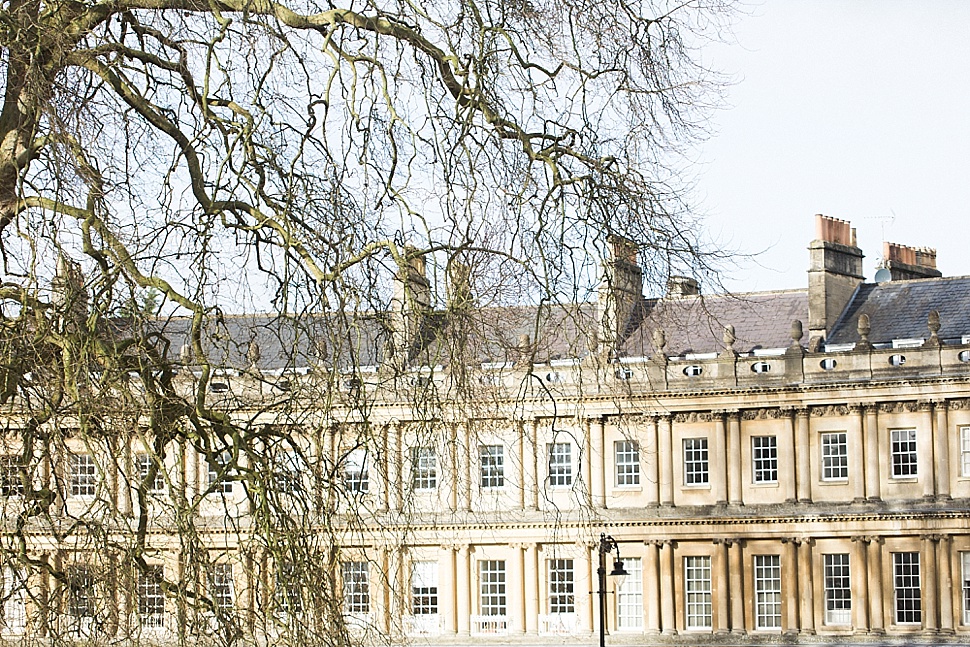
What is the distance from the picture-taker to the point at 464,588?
5916 centimetres

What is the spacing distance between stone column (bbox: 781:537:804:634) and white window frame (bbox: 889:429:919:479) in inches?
139

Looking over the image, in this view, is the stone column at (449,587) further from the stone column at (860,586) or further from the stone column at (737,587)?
the stone column at (860,586)

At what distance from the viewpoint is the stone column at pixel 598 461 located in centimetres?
5847

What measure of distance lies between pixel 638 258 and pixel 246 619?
268cm

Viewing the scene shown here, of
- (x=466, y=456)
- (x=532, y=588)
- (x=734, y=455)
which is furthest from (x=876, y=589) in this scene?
(x=466, y=456)

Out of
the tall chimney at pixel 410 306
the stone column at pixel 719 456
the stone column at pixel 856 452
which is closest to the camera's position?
the tall chimney at pixel 410 306

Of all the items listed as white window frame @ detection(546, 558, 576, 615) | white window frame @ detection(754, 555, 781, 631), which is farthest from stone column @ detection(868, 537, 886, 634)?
white window frame @ detection(546, 558, 576, 615)

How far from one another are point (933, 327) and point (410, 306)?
45587mm

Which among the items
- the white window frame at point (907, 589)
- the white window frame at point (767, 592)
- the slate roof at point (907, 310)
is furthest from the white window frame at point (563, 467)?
the white window frame at point (907, 589)

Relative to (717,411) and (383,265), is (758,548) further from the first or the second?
(383,265)

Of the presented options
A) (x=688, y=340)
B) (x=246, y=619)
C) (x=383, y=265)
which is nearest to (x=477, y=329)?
(x=383, y=265)

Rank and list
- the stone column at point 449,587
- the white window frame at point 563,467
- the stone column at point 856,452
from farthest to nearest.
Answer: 1. the stone column at point 449,587
2. the white window frame at point 563,467
3. the stone column at point 856,452

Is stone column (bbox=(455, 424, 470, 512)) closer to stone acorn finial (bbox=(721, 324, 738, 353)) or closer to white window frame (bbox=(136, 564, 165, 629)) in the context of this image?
white window frame (bbox=(136, 564, 165, 629))

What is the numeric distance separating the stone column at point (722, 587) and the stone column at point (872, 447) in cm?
450
